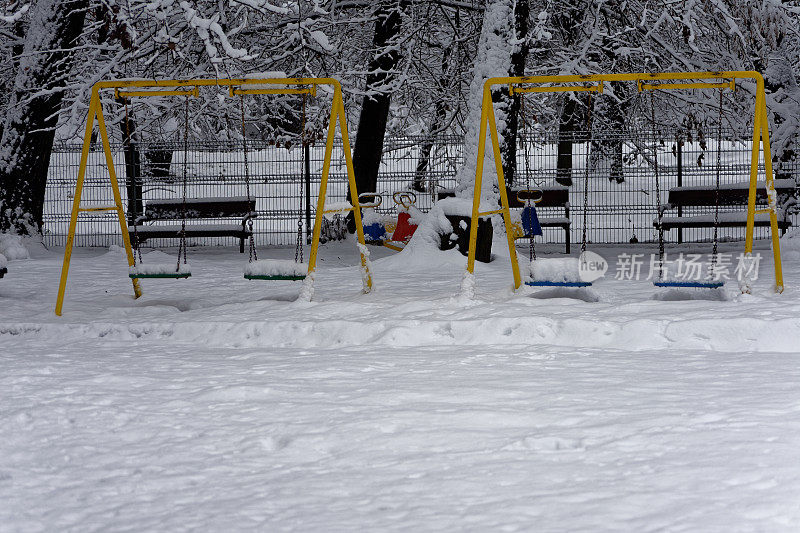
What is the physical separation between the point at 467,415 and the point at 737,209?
12.3 meters

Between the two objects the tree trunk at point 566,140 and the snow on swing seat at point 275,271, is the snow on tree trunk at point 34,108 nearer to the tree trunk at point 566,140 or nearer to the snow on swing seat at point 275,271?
the snow on swing seat at point 275,271

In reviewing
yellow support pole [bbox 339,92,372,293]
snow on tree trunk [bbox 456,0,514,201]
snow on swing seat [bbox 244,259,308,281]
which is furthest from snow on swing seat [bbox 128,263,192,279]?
snow on tree trunk [bbox 456,0,514,201]

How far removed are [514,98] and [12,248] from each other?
20.8ft

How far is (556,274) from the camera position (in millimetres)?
7926

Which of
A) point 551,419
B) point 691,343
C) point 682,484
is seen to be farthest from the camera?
point 691,343

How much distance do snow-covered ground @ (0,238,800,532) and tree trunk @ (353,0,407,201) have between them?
210 inches

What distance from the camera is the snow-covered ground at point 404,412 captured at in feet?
11.6

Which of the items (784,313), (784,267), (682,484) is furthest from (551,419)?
(784,267)

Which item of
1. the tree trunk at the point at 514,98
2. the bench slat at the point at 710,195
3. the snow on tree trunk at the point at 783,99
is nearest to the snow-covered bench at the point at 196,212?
the tree trunk at the point at 514,98

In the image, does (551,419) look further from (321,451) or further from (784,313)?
(784,313)

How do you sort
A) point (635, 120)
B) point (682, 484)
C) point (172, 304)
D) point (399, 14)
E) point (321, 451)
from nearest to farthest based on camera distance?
point (682, 484)
point (321, 451)
point (172, 304)
point (399, 14)
point (635, 120)

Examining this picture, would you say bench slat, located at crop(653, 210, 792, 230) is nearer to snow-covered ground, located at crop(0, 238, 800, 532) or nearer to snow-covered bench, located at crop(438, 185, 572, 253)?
snow-covered bench, located at crop(438, 185, 572, 253)

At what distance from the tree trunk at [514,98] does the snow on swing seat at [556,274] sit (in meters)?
3.02

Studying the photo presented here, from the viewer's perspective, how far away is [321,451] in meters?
4.31
